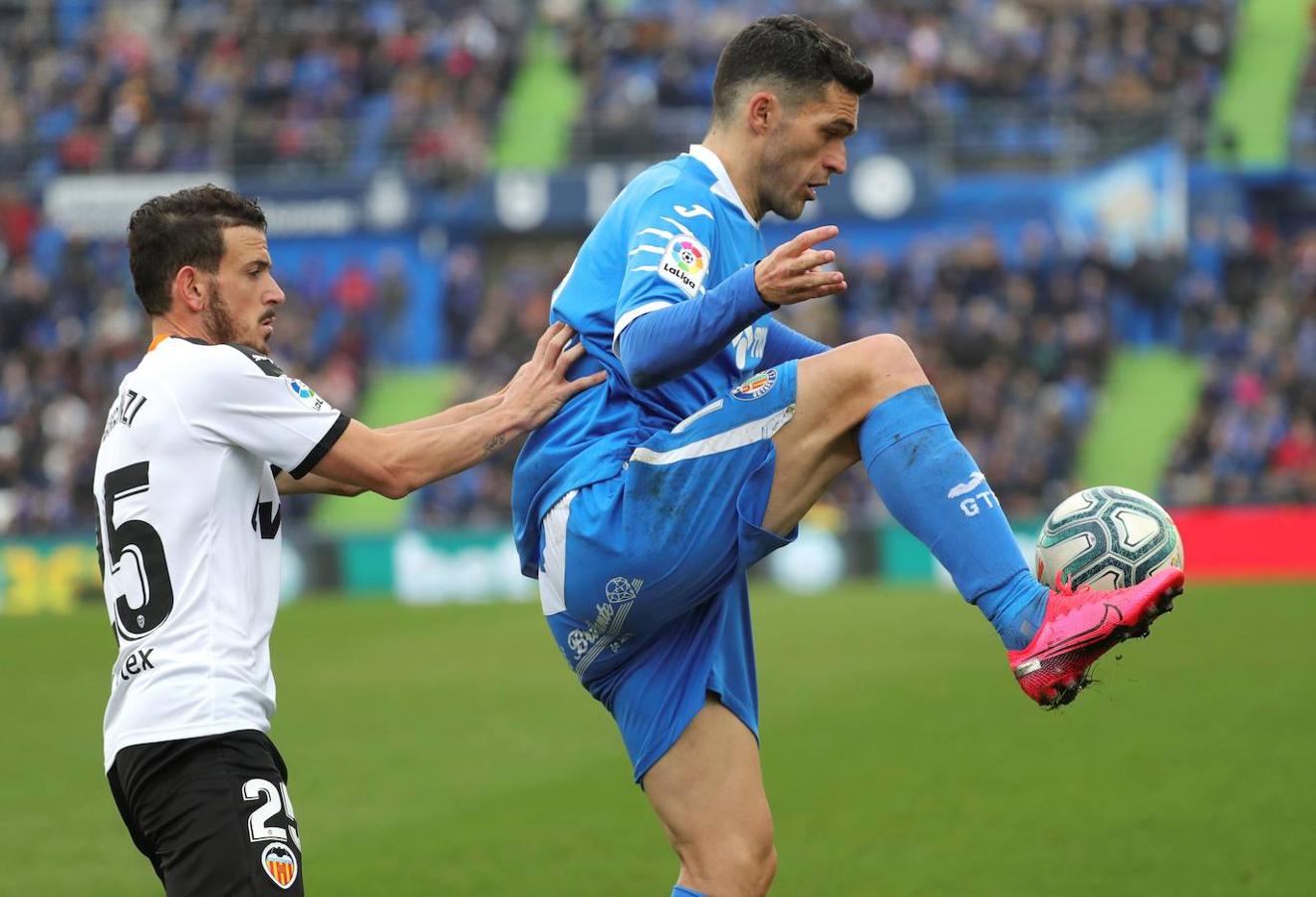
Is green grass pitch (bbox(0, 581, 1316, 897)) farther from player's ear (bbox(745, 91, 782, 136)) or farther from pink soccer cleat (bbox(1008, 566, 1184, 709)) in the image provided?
player's ear (bbox(745, 91, 782, 136))

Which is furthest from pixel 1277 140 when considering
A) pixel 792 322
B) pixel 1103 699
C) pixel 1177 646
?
pixel 1103 699

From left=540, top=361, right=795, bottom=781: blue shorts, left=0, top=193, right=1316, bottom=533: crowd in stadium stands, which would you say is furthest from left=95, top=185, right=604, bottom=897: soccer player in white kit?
left=0, top=193, right=1316, bottom=533: crowd in stadium stands

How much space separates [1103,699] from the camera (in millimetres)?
11227


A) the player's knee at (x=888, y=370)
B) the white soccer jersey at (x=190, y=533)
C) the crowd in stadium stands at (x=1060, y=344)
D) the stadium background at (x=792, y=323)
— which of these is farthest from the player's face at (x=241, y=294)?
the crowd in stadium stands at (x=1060, y=344)

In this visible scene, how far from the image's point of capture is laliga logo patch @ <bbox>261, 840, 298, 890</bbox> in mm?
4047

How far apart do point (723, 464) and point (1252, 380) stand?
683 inches

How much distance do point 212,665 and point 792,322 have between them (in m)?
17.8

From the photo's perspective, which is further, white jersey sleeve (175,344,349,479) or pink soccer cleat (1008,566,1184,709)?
white jersey sleeve (175,344,349,479)

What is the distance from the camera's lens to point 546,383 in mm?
4703

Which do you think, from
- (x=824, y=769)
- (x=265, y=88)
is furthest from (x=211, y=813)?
(x=265, y=88)

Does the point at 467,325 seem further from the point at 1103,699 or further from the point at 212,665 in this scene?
the point at 212,665

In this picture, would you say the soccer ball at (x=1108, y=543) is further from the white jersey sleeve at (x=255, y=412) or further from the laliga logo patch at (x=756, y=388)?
the white jersey sleeve at (x=255, y=412)

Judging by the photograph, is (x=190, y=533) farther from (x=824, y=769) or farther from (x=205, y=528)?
(x=824, y=769)

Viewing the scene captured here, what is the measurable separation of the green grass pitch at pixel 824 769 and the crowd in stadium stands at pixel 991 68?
10578 millimetres
